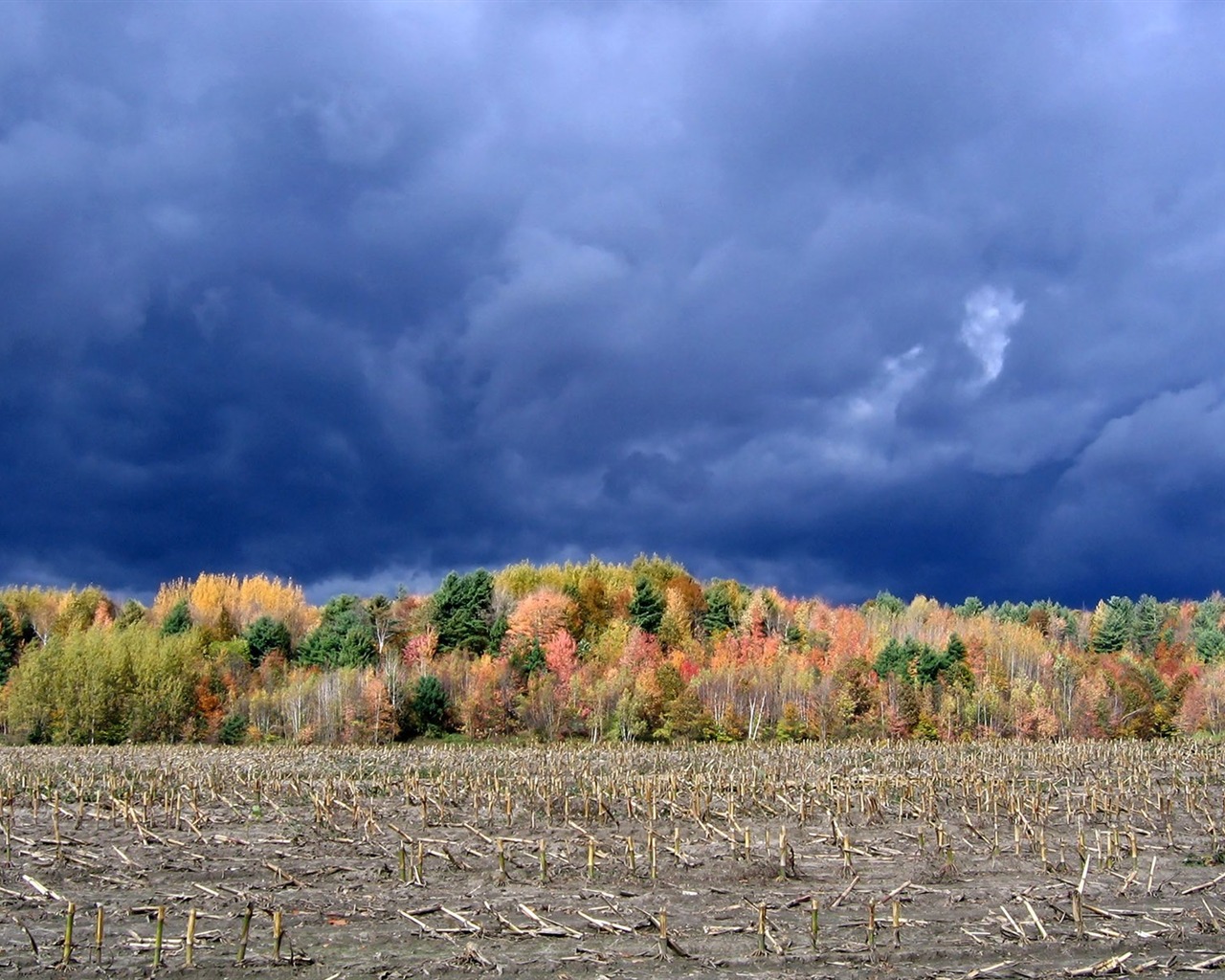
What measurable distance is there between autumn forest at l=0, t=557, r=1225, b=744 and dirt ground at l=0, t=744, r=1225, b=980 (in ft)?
184

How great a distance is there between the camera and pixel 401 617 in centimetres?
12025

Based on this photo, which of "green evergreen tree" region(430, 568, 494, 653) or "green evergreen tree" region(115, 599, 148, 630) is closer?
→ "green evergreen tree" region(430, 568, 494, 653)

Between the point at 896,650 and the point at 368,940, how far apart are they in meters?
91.6

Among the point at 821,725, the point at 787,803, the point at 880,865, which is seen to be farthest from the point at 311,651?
the point at 880,865

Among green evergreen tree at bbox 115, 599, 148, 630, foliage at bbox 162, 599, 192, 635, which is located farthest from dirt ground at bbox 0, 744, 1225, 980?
green evergreen tree at bbox 115, 599, 148, 630

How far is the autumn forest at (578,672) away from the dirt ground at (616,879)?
55960 mm

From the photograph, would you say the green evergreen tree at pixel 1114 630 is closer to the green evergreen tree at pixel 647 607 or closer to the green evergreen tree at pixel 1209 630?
the green evergreen tree at pixel 1209 630

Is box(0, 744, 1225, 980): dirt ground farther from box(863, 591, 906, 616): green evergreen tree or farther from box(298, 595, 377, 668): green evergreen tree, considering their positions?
box(863, 591, 906, 616): green evergreen tree

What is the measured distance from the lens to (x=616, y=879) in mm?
19484

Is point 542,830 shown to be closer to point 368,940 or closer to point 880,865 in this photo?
point 880,865

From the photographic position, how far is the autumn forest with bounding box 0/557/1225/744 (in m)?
88.1

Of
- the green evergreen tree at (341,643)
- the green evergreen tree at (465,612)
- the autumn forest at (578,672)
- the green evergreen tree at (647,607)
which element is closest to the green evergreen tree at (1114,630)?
the autumn forest at (578,672)

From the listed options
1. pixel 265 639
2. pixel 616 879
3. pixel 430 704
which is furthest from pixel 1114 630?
pixel 616 879

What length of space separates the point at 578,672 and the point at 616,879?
85.0m
